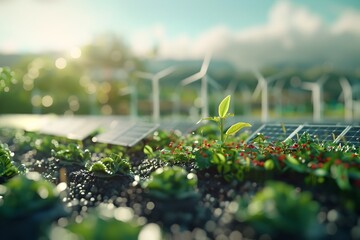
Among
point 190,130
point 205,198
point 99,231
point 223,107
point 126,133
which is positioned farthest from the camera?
point 190,130

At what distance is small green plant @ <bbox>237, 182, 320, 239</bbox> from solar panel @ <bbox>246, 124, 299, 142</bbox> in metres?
6.35

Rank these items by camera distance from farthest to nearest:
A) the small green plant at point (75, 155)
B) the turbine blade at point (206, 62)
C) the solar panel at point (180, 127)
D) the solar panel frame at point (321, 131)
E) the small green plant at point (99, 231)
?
1. the turbine blade at point (206, 62)
2. the solar panel at point (180, 127)
3. the small green plant at point (75, 155)
4. the solar panel frame at point (321, 131)
5. the small green plant at point (99, 231)

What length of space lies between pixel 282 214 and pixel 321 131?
7828 mm

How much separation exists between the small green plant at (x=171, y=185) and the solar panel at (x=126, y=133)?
6418mm

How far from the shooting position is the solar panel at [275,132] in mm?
12695

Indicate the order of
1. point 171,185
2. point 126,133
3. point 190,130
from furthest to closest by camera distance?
point 190,130
point 126,133
point 171,185

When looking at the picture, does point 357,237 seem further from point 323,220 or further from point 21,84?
point 21,84

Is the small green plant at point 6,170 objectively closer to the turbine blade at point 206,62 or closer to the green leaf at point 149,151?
the green leaf at point 149,151

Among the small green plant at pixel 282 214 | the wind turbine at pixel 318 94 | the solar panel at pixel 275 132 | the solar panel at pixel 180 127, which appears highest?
the small green plant at pixel 282 214

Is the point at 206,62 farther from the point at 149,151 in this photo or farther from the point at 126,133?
the point at 149,151

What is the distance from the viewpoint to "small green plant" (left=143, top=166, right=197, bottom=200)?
778 centimetres

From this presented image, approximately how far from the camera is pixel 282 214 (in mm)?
5777

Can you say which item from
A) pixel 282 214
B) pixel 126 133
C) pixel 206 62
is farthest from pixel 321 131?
pixel 206 62

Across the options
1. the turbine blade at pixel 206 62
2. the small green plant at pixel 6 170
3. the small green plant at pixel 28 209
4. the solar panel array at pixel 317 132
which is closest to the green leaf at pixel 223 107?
the solar panel array at pixel 317 132
